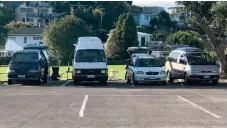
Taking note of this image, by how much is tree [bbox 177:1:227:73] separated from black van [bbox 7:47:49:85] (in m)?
9.79

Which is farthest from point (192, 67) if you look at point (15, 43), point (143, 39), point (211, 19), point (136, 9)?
point (136, 9)

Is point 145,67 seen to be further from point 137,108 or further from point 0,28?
point 0,28

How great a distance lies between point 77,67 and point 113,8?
7337cm

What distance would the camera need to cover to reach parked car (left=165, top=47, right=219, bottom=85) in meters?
29.0

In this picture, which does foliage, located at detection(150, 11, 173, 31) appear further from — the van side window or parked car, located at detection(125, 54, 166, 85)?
parked car, located at detection(125, 54, 166, 85)

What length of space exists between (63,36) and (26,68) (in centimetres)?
4675

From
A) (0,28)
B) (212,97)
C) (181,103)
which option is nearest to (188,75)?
(212,97)

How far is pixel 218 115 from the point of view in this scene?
Answer: 50.4ft

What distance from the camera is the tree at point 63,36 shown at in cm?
7494

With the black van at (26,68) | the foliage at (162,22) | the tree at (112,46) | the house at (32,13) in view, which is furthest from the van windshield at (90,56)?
the house at (32,13)

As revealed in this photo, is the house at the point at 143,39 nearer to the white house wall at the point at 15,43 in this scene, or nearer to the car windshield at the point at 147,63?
the white house wall at the point at 15,43

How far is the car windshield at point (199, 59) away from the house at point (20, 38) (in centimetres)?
6883

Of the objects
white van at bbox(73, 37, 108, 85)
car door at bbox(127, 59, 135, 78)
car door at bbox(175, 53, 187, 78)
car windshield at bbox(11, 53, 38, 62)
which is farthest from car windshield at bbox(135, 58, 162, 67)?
car windshield at bbox(11, 53, 38, 62)

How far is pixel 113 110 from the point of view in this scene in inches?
647
